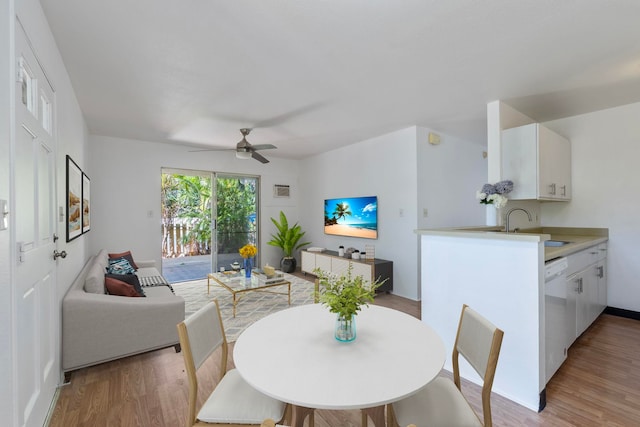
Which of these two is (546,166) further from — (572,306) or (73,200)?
(73,200)

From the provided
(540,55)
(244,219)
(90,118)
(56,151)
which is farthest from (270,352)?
(244,219)

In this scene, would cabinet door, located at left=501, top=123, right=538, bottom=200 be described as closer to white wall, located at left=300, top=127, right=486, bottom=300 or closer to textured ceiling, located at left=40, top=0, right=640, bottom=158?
textured ceiling, located at left=40, top=0, right=640, bottom=158

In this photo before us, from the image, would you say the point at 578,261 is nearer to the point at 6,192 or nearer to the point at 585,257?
the point at 585,257

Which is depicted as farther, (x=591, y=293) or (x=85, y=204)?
(x=85, y=204)

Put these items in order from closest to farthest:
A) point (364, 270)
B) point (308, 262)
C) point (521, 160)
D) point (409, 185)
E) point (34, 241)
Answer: point (34, 241) → point (521, 160) → point (409, 185) → point (364, 270) → point (308, 262)

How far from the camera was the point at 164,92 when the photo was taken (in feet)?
9.52

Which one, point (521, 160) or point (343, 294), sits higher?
point (521, 160)

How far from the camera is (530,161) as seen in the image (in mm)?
2971

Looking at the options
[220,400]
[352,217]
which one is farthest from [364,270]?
[220,400]

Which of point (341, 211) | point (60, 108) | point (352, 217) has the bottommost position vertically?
point (352, 217)

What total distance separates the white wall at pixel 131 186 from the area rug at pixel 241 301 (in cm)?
99

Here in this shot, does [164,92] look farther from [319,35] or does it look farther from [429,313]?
[429,313]

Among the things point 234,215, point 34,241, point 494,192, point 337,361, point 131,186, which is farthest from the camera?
point 234,215

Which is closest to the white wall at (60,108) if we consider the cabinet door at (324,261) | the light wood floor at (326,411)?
the light wood floor at (326,411)
